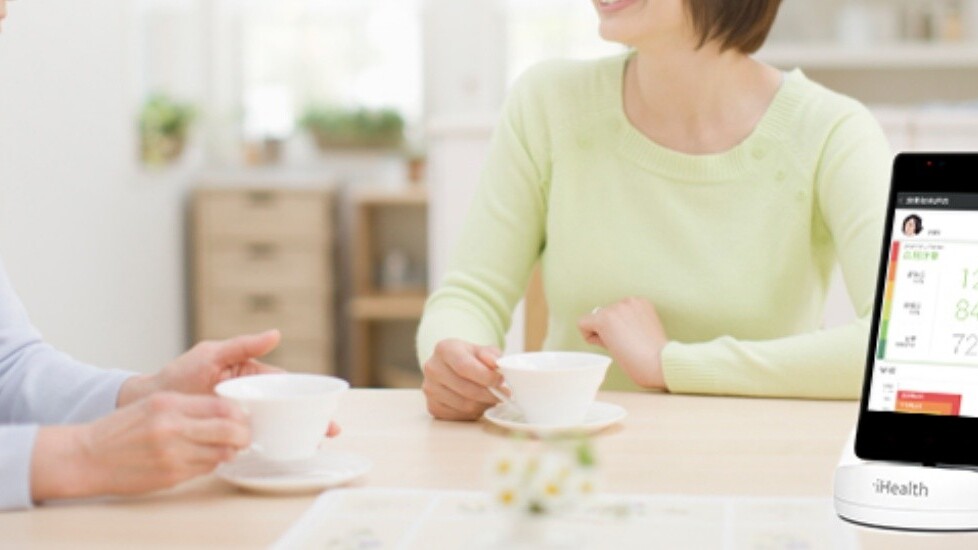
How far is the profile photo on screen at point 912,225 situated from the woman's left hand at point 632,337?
0.45 meters

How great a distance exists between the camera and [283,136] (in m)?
5.52

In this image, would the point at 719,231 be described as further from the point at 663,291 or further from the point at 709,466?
the point at 709,466

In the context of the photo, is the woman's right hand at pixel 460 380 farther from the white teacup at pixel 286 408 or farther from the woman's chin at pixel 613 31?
the woman's chin at pixel 613 31

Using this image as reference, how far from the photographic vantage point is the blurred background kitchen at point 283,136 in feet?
12.8

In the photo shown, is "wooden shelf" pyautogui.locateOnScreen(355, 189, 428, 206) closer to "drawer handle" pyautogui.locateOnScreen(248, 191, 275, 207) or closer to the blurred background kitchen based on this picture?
the blurred background kitchen

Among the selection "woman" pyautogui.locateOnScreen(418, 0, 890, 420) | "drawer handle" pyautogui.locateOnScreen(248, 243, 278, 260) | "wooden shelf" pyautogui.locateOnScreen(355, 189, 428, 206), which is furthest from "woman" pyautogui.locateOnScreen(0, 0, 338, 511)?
"drawer handle" pyautogui.locateOnScreen(248, 243, 278, 260)

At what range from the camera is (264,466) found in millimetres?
1004

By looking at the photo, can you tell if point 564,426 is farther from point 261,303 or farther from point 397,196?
point 261,303

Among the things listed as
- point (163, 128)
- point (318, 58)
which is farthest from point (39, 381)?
point (318, 58)

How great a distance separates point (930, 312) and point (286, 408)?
476mm

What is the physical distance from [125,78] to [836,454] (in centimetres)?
356

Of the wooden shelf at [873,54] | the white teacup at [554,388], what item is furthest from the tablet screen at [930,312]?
the wooden shelf at [873,54]

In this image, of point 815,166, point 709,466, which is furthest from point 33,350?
point 815,166

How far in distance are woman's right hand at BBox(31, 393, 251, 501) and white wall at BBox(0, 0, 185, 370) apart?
2.55m
